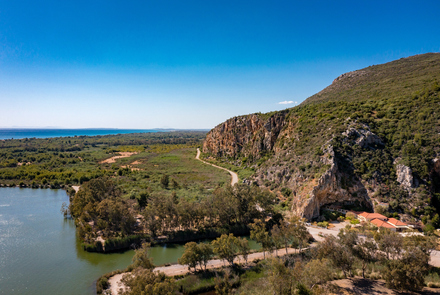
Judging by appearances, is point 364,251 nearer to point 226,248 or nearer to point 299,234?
point 299,234

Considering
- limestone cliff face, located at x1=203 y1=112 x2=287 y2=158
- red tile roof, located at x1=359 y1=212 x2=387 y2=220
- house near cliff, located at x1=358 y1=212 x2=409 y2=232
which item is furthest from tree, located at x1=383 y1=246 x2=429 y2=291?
limestone cliff face, located at x1=203 y1=112 x2=287 y2=158

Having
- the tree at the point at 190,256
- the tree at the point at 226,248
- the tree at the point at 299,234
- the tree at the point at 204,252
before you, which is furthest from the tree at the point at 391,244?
the tree at the point at 190,256

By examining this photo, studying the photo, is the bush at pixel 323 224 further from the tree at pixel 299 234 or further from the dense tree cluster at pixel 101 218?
the dense tree cluster at pixel 101 218

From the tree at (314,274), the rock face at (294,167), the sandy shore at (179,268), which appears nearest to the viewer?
the tree at (314,274)

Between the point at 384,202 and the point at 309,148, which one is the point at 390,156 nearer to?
the point at 384,202

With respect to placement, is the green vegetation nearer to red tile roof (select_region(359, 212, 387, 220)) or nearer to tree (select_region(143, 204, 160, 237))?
red tile roof (select_region(359, 212, 387, 220))

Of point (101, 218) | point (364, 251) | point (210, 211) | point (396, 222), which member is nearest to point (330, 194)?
point (396, 222)
